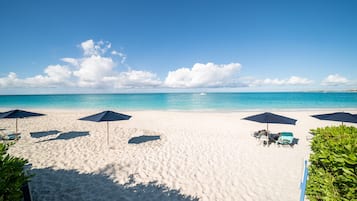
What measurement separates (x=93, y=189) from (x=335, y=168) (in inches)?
203

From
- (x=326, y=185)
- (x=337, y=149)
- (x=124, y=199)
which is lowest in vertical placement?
(x=124, y=199)

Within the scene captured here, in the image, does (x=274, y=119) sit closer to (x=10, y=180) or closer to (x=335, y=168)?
(x=335, y=168)

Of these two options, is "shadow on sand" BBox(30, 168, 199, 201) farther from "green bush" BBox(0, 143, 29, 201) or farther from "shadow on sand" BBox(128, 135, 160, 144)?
"shadow on sand" BBox(128, 135, 160, 144)

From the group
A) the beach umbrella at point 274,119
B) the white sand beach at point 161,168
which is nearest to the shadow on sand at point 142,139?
the white sand beach at point 161,168

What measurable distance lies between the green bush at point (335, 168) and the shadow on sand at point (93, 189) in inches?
103

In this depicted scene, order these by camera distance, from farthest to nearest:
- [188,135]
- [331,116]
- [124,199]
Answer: [188,135], [331,116], [124,199]

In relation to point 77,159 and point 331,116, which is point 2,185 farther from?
point 331,116

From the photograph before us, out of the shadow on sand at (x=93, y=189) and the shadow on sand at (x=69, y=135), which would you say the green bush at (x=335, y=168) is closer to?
the shadow on sand at (x=93, y=189)

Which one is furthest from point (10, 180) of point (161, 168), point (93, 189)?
point (161, 168)

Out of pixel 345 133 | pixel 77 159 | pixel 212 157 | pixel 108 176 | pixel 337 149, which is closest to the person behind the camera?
pixel 337 149

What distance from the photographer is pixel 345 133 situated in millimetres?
2867

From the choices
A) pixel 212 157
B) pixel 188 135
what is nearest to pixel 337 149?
pixel 212 157

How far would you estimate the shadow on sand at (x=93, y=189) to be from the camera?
13.5ft

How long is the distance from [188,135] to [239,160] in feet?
13.3
